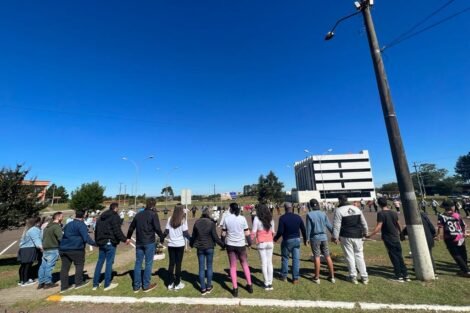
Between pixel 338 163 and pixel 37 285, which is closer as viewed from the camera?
pixel 37 285

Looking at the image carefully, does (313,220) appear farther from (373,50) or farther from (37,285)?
(37,285)

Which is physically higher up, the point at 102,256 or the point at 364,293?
the point at 102,256

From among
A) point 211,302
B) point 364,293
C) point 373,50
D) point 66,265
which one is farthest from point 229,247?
point 373,50

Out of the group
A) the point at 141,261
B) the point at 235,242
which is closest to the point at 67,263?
the point at 141,261

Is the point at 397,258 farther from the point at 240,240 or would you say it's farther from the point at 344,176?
the point at 344,176

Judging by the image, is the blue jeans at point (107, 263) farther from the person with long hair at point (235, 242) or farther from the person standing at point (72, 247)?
the person with long hair at point (235, 242)

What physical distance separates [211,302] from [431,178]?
140986 mm

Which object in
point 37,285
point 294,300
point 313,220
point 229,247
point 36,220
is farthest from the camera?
point 36,220

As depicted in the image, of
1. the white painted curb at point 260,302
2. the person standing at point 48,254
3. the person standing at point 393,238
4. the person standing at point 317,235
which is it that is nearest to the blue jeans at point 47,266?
the person standing at point 48,254

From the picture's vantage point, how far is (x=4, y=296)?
5.43 metres

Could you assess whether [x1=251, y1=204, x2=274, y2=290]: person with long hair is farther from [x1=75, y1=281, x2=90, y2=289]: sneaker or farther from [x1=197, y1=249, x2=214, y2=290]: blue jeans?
[x1=75, y1=281, x2=90, y2=289]: sneaker

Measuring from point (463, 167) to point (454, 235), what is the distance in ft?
487

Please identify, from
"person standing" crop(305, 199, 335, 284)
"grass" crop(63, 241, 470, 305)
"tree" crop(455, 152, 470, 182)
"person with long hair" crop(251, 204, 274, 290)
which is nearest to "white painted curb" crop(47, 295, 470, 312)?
"grass" crop(63, 241, 470, 305)

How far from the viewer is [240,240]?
196 inches
